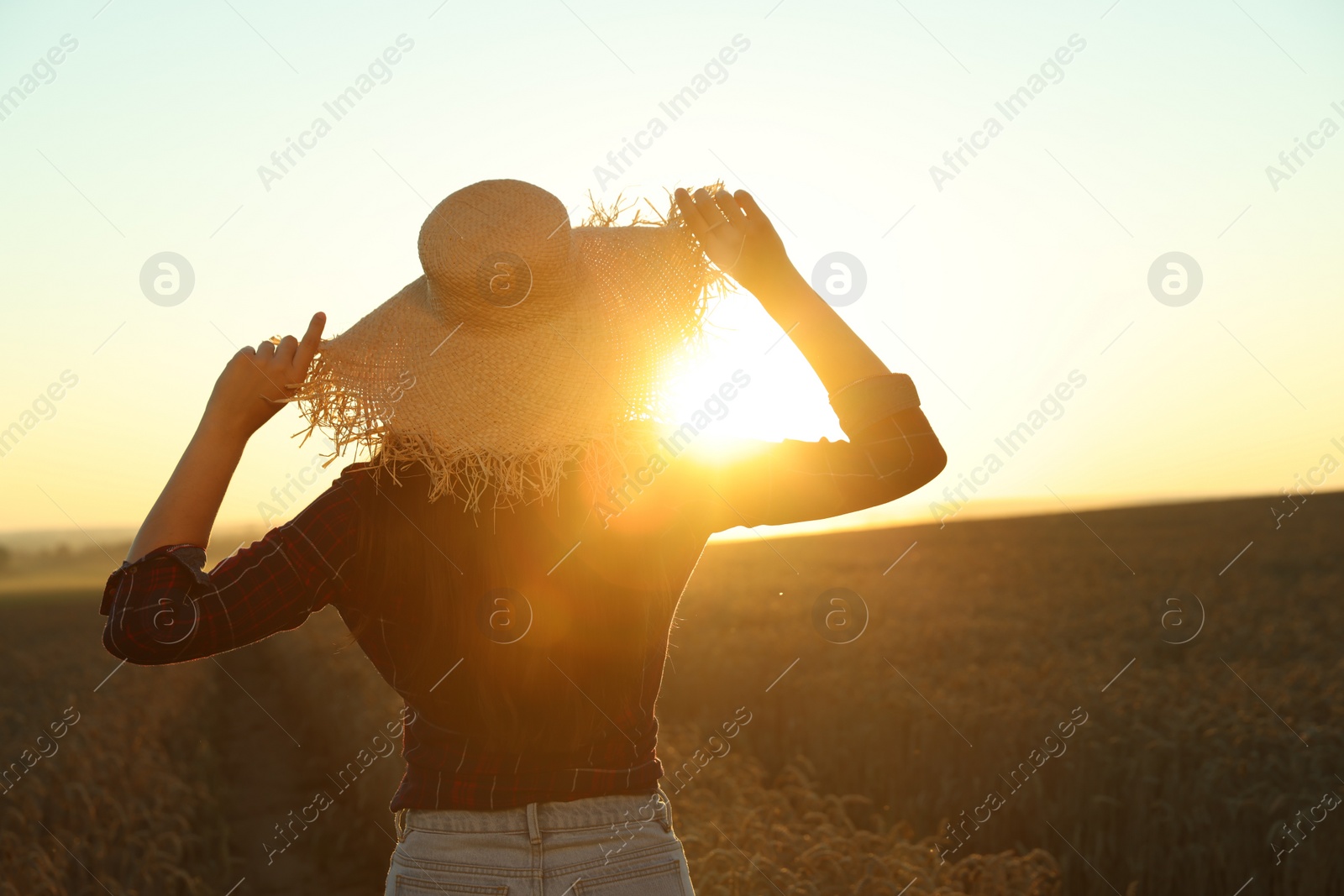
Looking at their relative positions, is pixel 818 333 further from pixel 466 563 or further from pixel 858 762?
pixel 858 762

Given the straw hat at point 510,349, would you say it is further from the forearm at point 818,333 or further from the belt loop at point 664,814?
the belt loop at point 664,814


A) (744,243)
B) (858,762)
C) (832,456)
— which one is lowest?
(858,762)

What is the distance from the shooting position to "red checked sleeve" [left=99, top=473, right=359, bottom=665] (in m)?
1.60

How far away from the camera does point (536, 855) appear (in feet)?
5.43

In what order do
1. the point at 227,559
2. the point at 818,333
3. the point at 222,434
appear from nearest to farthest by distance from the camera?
1. the point at 227,559
2. the point at 222,434
3. the point at 818,333

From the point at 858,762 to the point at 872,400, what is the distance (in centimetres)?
824

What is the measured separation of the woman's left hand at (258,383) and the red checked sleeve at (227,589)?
8.2 inches

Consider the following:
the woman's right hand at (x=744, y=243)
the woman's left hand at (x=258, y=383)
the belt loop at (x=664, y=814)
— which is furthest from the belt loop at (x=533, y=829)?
the woman's right hand at (x=744, y=243)

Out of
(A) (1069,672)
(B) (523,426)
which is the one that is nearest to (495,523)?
(B) (523,426)

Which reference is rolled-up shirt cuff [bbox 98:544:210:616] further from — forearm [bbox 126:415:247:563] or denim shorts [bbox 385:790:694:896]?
denim shorts [bbox 385:790:694:896]

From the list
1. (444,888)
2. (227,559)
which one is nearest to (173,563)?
(227,559)

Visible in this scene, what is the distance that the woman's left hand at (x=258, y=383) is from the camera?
1.74m

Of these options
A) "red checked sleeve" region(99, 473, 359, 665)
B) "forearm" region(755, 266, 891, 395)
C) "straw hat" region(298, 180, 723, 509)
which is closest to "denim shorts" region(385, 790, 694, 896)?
"red checked sleeve" region(99, 473, 359, 665)

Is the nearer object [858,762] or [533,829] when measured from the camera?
[533,829]
